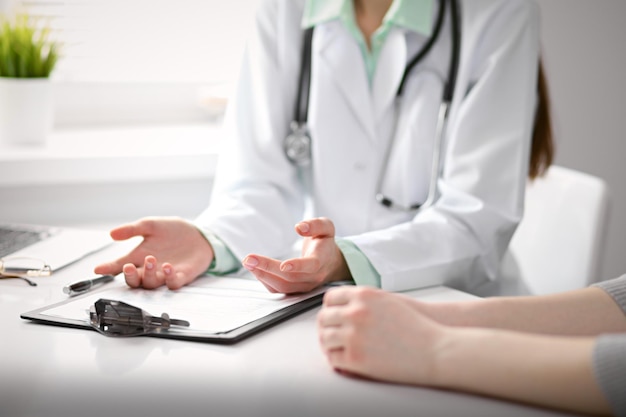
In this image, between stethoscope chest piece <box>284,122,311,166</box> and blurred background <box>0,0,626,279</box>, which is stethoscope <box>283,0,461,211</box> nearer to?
stethoscope chest piece <box>284,122,311,166</box>

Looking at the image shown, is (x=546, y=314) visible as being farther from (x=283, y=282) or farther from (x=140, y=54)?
(x=140, y=54)

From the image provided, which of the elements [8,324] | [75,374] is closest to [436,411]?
[75,374]

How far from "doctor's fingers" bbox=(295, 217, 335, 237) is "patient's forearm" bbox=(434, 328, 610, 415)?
14.5 inches

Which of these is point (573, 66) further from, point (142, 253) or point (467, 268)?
point (142, 253)

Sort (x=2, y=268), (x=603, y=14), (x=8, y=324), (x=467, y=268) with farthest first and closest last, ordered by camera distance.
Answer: (x=603, y=14)
(x=467, y=268)
(x=2, y=268)
(x=8, y=324)

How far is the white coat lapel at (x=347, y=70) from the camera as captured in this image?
151 centimetres

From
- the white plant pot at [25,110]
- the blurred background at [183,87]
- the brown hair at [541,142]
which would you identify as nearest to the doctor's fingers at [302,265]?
the brown hair at [541,142]

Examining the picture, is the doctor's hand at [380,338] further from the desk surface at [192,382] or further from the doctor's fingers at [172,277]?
the doctor's fingers at [172,277]

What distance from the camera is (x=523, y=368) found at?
719mm

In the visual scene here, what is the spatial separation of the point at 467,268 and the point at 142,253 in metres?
0.52

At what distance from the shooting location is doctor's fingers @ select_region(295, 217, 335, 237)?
1.09 metres

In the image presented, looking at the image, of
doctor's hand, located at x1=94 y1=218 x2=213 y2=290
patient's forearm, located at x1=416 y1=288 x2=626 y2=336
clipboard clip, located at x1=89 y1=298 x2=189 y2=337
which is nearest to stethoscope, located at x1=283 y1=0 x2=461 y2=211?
doctor's hand, located at x1=94 y1=218 x2=213 y2=290

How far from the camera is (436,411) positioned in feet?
2.33

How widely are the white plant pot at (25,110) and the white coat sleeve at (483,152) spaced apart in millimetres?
1021
